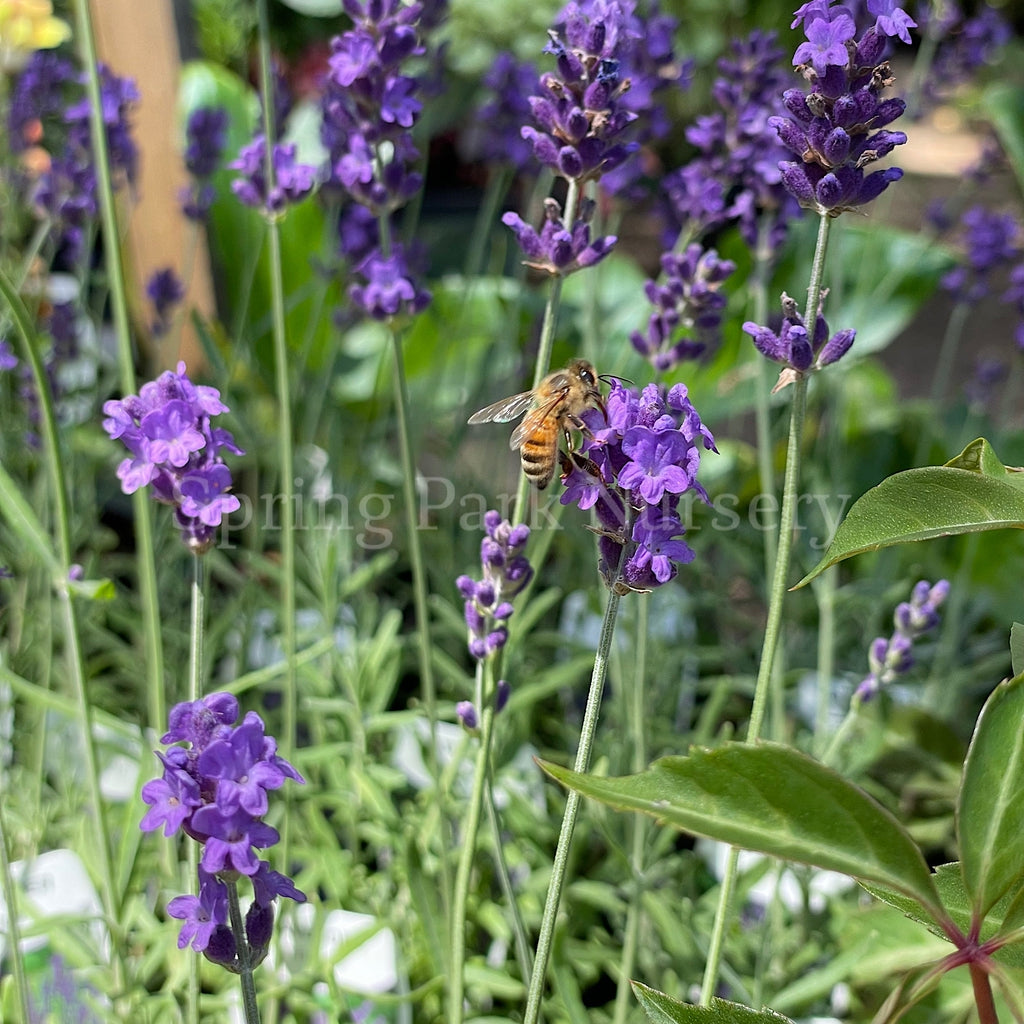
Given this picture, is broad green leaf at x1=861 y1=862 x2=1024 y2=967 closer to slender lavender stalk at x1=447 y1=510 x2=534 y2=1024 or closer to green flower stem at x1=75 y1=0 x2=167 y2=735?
slender lavender stalk at x1=447 y1=510 x2=534 y2=1024

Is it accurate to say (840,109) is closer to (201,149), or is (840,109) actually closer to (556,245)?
(556,245)

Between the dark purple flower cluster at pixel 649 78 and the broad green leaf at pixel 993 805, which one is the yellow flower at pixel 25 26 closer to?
the dark purple flower cluster at pixel 649 78

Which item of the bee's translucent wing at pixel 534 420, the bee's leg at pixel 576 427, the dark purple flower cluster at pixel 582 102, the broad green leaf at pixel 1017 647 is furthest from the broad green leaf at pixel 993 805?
the dark purple flower cluster at pixel 582 102

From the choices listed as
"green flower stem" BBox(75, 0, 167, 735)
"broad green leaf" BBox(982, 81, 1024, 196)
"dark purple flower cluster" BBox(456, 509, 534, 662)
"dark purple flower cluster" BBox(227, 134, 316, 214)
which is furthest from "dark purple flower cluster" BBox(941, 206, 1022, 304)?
"green flower stem" BBox(75, 0, 167, 735)

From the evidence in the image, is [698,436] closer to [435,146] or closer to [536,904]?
[536,904]

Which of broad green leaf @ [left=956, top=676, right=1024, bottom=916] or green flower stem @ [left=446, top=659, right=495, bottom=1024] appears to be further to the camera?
green flower stem @ [left=446, top=659, right=495, bottom=1024]

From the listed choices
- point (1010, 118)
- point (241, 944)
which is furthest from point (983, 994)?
point (1010, 118)
